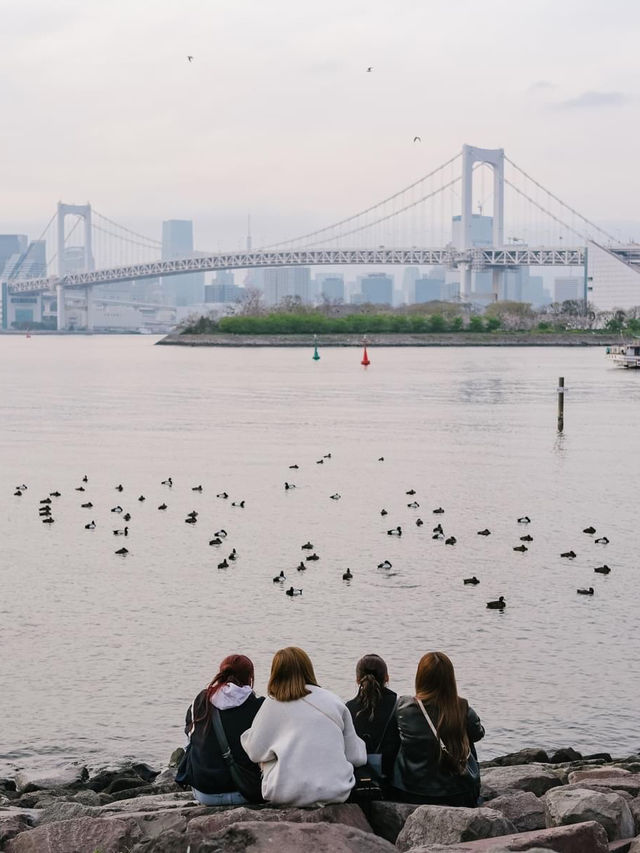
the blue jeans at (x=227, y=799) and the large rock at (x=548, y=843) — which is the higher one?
the large rock at (x=548, y=843)

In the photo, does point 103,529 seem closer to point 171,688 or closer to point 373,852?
point 171,688

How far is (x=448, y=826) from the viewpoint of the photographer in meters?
4.24

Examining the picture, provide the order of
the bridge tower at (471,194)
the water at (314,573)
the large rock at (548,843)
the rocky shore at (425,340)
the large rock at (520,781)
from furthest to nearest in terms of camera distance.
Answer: the bridge tower at (471,194) → the rocky shore at (425,340) → the water at (314,573) → the large rock at (520,781) → the large rock at (548,843)

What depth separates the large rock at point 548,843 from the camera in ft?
12.9

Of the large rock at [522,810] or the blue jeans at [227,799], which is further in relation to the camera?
the large rock at [522,810]

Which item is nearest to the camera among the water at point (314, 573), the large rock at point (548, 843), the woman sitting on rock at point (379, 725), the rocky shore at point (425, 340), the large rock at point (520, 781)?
the large rock at point (548, 843)

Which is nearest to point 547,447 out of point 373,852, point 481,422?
point 481,422

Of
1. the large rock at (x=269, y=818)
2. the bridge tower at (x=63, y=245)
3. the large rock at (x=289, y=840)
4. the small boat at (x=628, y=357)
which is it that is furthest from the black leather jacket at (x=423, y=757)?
the bridge tower at (x=63, y=245)

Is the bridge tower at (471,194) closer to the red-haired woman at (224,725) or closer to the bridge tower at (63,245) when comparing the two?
the bridge tower at (63,245)

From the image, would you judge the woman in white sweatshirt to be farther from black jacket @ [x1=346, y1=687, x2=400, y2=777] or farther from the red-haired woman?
black jacket @ [x1=346, y1=687, x2=400, y2=777]

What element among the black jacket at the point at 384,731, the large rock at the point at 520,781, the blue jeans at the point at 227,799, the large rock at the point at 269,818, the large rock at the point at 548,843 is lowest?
the large rock at the point at 520,781

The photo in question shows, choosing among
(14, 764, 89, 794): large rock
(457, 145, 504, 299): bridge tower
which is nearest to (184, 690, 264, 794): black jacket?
(14, 764, 89, 794): large rock

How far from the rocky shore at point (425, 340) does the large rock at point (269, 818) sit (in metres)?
85.3

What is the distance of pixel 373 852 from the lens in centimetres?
409
